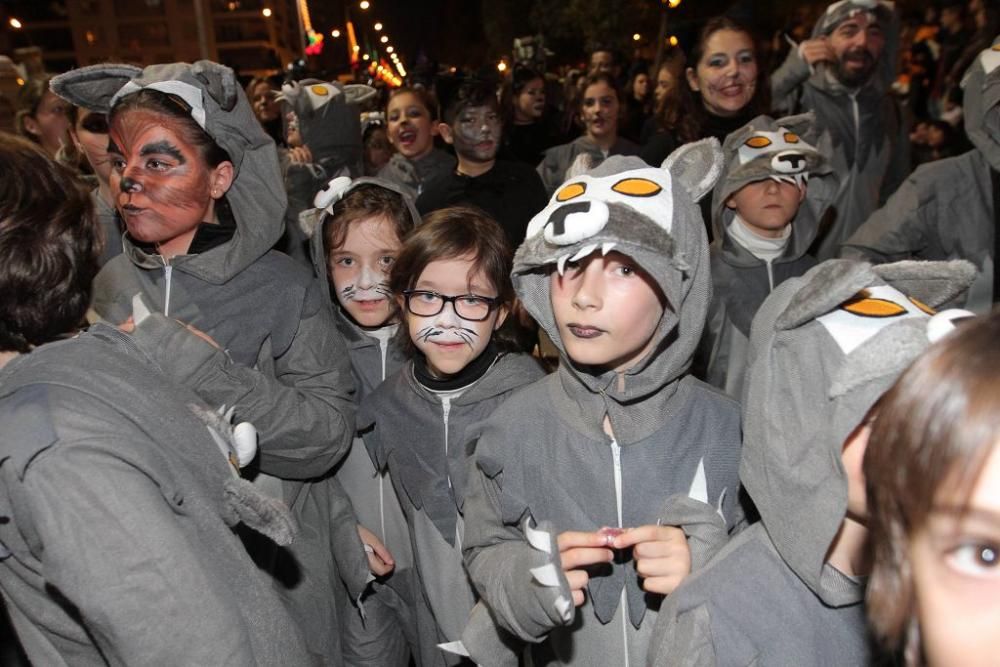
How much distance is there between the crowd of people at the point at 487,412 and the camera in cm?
117

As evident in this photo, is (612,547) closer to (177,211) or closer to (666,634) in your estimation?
(666,634)

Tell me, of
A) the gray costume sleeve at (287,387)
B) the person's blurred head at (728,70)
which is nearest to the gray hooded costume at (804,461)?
the gray costume sleeve at (287,387)

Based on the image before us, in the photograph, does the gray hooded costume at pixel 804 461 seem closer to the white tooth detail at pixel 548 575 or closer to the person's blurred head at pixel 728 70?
the white tooth detail at pixel 548 575

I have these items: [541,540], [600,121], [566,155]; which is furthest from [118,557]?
[566,155]

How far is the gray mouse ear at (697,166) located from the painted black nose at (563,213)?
0.34 m

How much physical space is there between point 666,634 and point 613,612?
0.31 meters

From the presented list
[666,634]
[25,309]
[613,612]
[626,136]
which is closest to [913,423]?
[666,634]

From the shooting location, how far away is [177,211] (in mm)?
2295

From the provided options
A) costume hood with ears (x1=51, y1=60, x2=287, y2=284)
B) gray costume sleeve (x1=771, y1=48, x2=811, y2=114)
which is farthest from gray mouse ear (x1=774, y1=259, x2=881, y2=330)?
gray costume sleeve (x1=771, y1=48, x2=811, y2=114)

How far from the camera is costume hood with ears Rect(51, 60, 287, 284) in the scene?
233 cm

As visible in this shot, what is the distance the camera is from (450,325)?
2.29 m

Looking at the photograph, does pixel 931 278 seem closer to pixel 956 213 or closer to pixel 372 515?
pixel 372 515

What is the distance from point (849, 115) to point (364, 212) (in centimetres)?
303

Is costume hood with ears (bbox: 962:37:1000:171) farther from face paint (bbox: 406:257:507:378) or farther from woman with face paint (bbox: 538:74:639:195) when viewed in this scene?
woman with face paint (bbox: 538:74:639:195)
